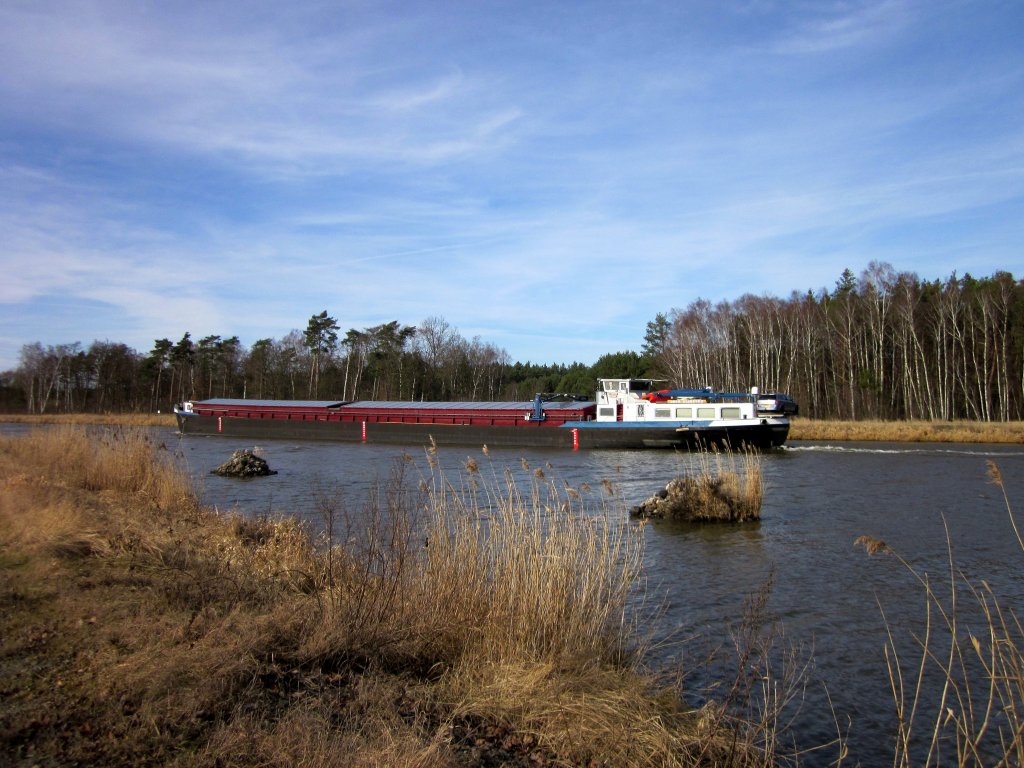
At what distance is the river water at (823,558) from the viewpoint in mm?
6129

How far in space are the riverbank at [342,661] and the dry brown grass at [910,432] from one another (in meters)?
34.7

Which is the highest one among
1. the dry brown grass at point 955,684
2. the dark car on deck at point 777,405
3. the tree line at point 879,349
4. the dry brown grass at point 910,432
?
the tree line at point 879,349

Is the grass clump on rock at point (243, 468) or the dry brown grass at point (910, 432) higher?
the dry brown grass at point (910, 432)

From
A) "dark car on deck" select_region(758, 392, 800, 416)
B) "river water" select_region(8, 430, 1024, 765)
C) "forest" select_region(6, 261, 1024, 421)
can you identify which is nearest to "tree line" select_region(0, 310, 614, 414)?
"forest" select_region(6, 261, 1024, 421)

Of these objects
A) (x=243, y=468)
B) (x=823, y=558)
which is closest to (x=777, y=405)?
(x=243, y=468)

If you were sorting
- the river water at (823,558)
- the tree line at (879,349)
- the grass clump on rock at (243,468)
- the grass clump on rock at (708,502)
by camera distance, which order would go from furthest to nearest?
the tree line at (879,349) → the grass clump on rock at (243,468) → the grass clump on rock at (708,502) → the river water at (823,558)

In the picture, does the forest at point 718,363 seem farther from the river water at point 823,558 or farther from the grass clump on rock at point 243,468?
the grass clump on rock at point 243,468

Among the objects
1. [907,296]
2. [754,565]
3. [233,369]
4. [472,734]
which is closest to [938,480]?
[754,565]

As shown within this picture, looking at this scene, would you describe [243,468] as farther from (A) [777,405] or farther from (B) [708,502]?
(A) [777,405]

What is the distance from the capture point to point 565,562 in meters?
5.49

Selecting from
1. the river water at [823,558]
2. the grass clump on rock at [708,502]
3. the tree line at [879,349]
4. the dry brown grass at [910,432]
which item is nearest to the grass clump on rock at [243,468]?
the river water at [823,558]

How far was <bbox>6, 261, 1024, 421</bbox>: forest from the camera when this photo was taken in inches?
1927

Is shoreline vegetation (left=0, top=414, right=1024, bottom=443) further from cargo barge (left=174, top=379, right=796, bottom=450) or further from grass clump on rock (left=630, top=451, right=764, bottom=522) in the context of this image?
grass clump on rock (left=630, top=451, right=764, bottom=522)

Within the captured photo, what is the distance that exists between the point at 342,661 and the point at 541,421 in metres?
33.3
